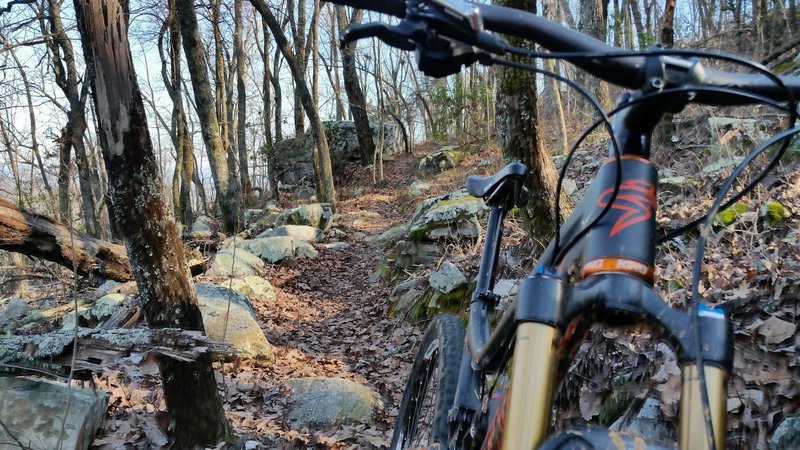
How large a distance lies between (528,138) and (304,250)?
6.56m

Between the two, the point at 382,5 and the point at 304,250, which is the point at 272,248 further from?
the point at 382,5

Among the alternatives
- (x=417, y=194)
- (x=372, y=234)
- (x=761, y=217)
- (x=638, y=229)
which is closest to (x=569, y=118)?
(x=417, y=194)

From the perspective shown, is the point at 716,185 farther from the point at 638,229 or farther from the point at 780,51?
the point at 638,229

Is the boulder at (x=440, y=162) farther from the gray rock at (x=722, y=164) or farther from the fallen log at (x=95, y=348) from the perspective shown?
the fallen log at (x=95, y=348)

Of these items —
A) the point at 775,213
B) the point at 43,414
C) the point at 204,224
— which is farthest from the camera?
the point at 204,224

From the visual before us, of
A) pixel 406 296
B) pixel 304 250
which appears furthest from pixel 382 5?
pixel 304 250

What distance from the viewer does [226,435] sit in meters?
3.63

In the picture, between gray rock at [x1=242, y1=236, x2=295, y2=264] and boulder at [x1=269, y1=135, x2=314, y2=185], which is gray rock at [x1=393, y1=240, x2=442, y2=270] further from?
boulder at [x1=269, y1=135, x2=314, y2=185]

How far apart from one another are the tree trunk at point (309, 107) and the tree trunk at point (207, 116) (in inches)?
59.7

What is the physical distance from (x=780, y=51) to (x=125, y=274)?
729 cm

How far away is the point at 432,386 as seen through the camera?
2.65m

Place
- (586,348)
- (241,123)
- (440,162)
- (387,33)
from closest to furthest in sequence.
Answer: (387,33), (586,348), (440,162), (241,123)

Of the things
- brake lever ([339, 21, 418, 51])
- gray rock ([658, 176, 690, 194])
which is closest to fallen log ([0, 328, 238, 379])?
brake lever ([339, 21, 418, 51])

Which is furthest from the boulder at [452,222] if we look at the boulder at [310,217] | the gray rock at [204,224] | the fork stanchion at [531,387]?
the gray rock at [204,224]
